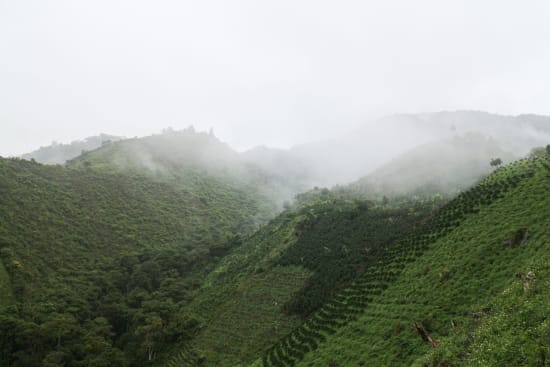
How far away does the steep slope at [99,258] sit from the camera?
1956 inches

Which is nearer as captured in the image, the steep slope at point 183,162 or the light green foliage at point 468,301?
the light green foliage at point 468,301

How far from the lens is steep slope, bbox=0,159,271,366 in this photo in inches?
1956

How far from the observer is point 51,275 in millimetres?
65125

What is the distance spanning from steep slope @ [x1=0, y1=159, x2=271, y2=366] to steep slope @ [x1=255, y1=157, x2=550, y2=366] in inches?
1081

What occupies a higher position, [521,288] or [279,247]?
[279,247]

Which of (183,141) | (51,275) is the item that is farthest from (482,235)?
(183,141)

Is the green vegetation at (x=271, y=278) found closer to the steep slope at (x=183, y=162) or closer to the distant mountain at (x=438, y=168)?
the distant mountain at (x=438, y=168)

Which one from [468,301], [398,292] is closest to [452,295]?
[468,301]

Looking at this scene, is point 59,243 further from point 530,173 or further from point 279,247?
point 530,173

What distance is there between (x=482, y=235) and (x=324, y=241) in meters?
35.9

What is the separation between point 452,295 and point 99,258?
7239cm

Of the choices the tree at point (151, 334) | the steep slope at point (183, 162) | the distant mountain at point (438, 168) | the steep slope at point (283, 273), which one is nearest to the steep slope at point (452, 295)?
the steep slope at point (283, 273)

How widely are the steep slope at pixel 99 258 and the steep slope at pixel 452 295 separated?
90.1ft

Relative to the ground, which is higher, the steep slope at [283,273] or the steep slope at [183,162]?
the steep slope at [183,162]
